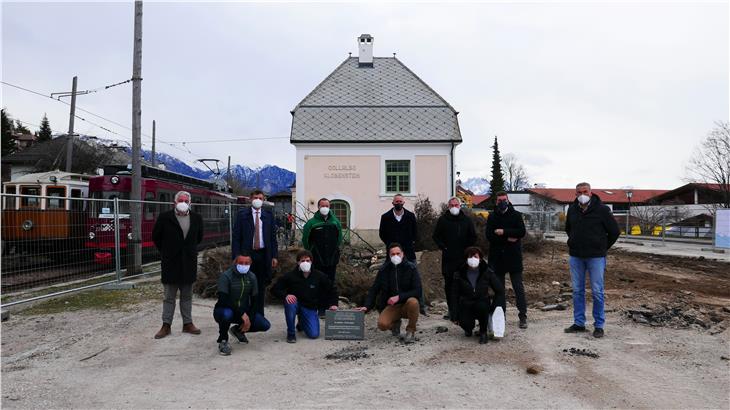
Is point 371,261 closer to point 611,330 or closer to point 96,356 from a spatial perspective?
point 611,330

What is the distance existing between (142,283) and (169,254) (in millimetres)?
5120

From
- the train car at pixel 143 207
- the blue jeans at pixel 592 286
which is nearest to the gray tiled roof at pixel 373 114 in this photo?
the train car at pixel 143 207

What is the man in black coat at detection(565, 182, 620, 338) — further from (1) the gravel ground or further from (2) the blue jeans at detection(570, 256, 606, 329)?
(1) the gravel ground

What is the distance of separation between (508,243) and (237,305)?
386cm

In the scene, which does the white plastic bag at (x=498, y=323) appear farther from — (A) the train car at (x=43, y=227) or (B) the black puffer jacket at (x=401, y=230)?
(A) the train car at (x=43, y=227)

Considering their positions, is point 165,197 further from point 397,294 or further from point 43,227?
point 397,294

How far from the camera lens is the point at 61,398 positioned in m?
4.50

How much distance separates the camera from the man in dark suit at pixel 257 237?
23.1 feet

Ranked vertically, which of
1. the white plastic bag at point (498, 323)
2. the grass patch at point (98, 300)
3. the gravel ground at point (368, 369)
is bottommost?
the gravel ground at point (368, 369)

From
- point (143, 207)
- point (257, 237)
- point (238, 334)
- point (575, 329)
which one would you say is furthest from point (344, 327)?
point (143, 207)

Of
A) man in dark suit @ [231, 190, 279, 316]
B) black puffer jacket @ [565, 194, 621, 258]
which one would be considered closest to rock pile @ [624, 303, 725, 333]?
black puffer jacket @ [565, 194, 621, 258]

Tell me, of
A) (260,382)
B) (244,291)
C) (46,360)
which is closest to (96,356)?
(46,360)

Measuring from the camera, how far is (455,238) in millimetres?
7332

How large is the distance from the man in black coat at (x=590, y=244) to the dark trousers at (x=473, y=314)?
127 centimetres
